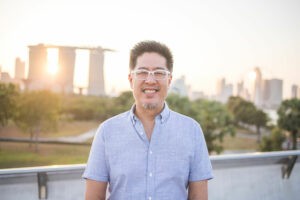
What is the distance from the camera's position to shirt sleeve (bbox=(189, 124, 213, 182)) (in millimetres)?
1761

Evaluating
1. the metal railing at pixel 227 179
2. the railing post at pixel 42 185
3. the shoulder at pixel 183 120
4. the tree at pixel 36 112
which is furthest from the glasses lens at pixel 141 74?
the tree at pixel 36 112

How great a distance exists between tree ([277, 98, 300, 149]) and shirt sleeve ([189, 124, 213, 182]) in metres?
38.1

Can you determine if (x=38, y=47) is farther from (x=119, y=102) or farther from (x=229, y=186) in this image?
(x=229, y=186)

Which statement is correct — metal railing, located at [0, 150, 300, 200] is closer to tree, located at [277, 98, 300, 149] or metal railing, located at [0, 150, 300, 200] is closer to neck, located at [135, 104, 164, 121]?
neck, located at [135, 104, 164, 121]

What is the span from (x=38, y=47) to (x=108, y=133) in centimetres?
7711

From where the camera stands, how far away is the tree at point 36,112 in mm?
43062

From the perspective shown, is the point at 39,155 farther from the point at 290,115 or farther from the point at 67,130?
the point at 290,115

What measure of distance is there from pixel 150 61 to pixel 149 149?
468mm

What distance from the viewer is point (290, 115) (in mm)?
37344

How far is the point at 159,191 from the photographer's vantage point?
1.69m

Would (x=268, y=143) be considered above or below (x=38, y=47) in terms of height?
below

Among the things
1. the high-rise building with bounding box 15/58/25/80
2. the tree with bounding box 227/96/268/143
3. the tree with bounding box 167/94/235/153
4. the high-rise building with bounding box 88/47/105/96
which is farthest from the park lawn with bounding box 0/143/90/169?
the high-rise building with bounding box 88/47/105/96

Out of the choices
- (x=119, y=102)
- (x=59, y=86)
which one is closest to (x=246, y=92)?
(x=59, y=86)

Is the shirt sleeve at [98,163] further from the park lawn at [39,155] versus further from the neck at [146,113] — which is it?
the park lawn at [39,155]
